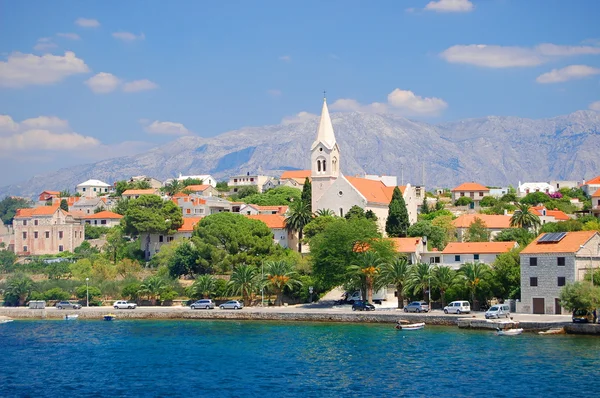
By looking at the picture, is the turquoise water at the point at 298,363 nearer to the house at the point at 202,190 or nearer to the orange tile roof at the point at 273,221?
the orange tile roof at the point at 273,221

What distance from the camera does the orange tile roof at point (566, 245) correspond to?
2283 inches

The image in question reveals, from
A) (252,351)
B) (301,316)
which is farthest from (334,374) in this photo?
(301,316)

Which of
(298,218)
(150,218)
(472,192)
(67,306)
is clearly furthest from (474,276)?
(472,192)

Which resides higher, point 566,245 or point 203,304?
point 566,245

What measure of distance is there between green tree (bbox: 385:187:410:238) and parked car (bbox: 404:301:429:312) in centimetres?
2365

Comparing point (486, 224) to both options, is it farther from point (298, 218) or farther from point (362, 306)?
point (362, 306)

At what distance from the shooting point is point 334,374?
141 feet

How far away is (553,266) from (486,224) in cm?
3444

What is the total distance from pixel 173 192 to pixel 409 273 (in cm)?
8620

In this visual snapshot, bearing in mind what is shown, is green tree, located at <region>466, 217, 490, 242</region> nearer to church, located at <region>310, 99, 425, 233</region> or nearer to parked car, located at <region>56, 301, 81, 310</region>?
church, located at <region>310, 99, 425, 233</region>

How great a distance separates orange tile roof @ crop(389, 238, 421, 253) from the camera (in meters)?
76.6

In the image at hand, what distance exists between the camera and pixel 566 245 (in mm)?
58656

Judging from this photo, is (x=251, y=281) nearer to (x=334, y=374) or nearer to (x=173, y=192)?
(x=334, y=374)

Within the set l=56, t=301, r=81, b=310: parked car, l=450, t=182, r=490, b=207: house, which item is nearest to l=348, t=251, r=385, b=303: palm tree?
l=56, t=301, r=81, b=310: parked car
